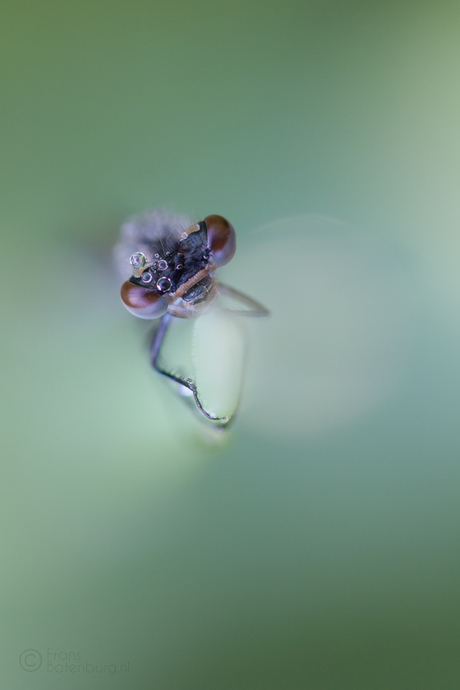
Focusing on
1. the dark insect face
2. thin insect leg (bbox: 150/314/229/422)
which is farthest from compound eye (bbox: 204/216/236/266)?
thin insect leg (bbox: 150/314/229/422)

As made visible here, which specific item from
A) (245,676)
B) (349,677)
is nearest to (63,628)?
(245,676)

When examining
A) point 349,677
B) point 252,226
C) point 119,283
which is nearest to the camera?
point 349,677

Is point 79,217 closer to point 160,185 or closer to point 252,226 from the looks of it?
point 160,185

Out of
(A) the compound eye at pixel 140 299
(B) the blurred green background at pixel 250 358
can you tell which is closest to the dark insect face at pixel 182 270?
(A) the compound eye at pixel 140 299

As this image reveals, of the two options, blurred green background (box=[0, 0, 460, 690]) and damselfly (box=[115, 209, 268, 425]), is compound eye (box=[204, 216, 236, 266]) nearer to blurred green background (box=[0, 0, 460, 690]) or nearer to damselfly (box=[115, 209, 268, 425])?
damselfly (box=[115, 209, 268, 425])

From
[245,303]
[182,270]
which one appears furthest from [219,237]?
[245,303]

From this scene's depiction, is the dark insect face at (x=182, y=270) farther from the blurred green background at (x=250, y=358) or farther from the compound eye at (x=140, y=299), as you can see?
the blurred green background at (x=250, y=358)
